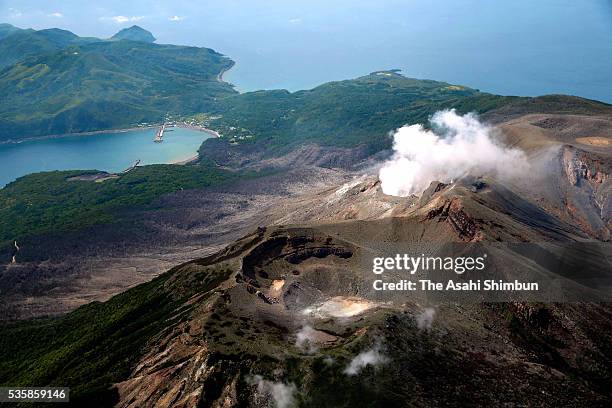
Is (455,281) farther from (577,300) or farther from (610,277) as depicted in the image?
(610,277)

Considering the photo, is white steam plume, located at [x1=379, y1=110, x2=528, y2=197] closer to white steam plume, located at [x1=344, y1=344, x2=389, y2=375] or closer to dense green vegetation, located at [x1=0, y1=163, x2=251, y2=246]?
white steam plume, located at [x1=344, y1=344, x2=389, y2=375]

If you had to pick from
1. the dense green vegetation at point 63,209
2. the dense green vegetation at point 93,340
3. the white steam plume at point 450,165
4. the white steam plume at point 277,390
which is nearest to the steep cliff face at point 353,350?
the white steam plume at point 277,390

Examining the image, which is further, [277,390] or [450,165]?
[450,165]

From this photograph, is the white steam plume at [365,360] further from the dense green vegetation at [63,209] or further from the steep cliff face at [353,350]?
the dense green vegetation at [63,209]

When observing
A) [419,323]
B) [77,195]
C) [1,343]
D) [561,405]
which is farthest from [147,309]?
[77,195]

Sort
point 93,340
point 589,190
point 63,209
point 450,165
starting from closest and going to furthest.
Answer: point 93,340 < point 589,190 < point 450,165 < point 63,209

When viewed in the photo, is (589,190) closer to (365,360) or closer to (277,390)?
(365,360)

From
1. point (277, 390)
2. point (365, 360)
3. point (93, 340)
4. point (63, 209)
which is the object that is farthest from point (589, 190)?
point (63, 209)
